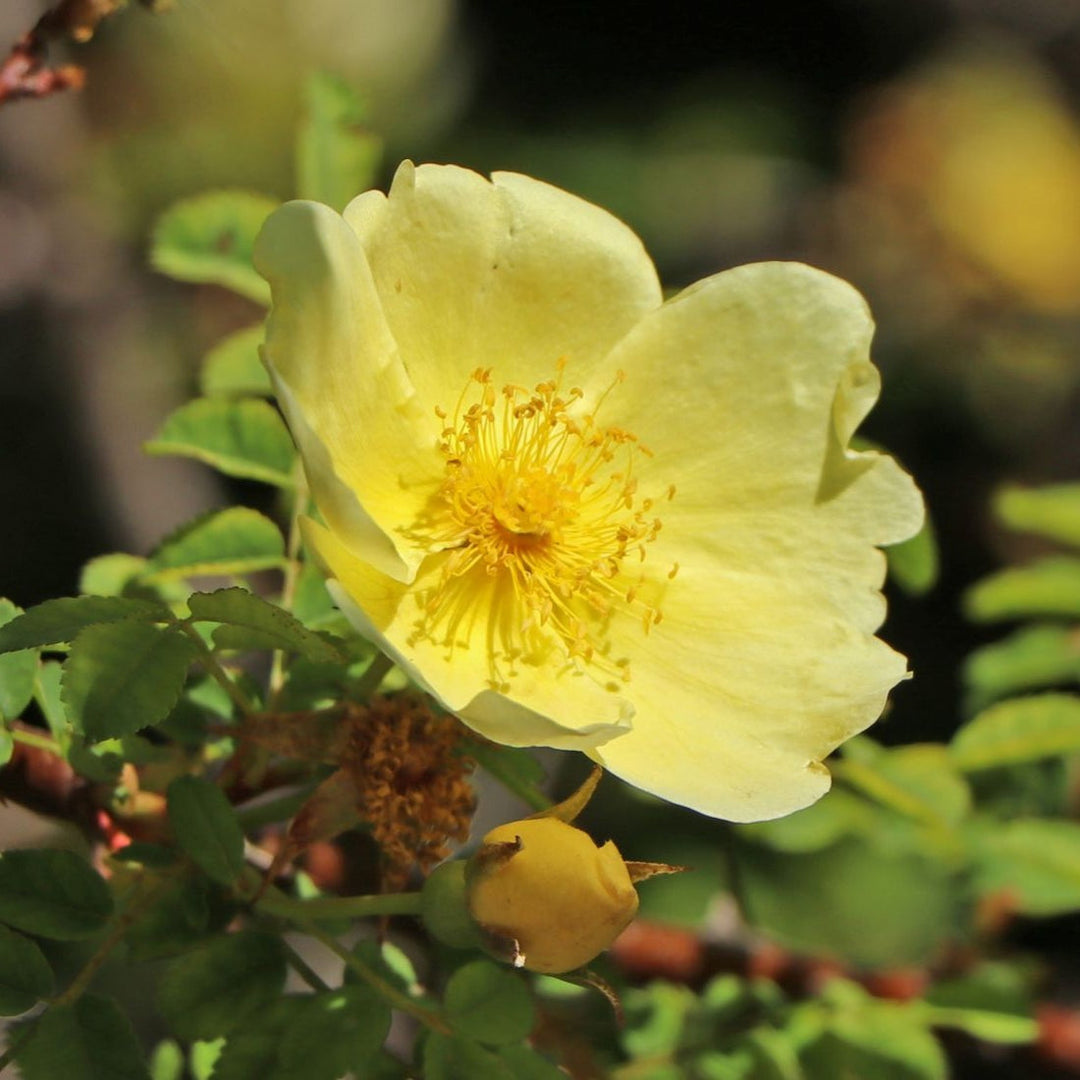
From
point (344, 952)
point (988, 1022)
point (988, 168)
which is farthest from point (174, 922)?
point (988, 168)

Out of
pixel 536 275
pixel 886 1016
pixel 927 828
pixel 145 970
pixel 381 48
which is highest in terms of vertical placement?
pixel 536 275

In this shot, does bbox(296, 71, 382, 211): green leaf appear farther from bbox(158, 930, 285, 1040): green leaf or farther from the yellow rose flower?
bbox(158, 930, 285, 1040): green leaf

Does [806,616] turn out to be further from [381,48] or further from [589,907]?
[381,48]

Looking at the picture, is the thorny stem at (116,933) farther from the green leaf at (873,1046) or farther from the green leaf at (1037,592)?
the green leaf at (1037,592)

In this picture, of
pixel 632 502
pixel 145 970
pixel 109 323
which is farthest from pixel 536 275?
pixel 109 323

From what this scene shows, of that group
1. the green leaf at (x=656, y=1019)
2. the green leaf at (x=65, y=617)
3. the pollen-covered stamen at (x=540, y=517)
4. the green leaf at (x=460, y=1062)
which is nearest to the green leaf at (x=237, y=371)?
the pollen-covered stamen at (x=540, y=517)

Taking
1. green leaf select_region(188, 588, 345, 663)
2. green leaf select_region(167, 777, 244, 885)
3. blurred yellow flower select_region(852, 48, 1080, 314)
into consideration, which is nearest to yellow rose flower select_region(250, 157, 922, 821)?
green leaf select_region(188, 588, 345, 663)
